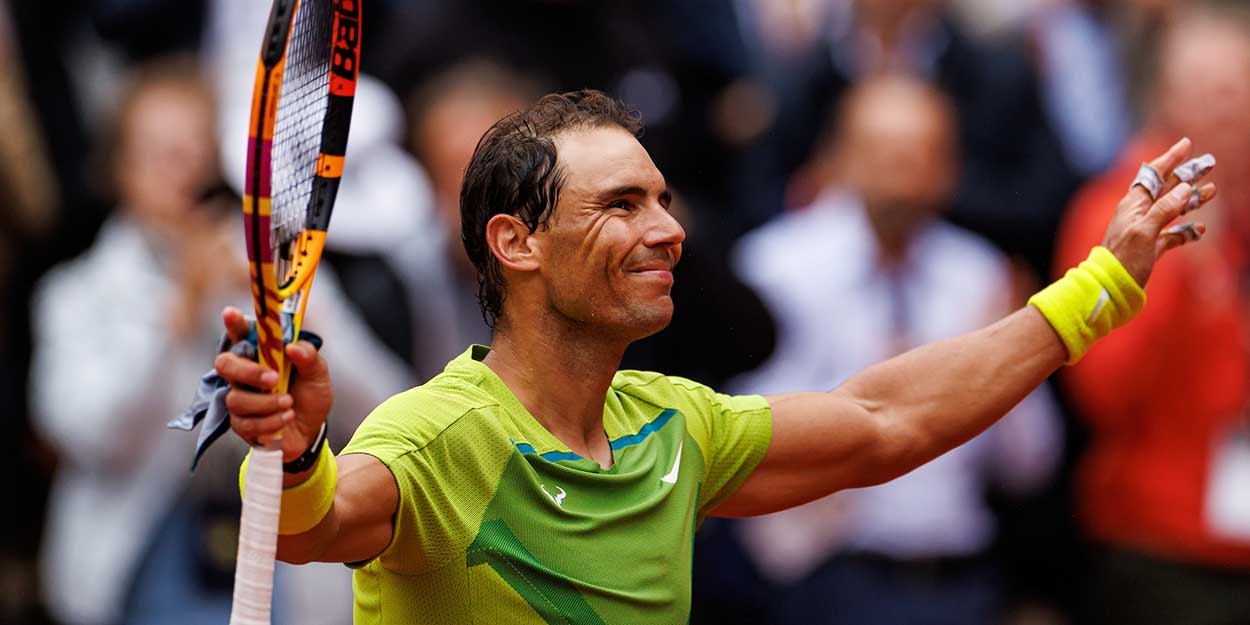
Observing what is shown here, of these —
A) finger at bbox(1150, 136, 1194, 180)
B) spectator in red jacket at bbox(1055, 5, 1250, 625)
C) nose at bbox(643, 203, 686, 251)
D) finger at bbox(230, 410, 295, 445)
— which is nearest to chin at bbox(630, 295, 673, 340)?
nose at bbox(643, 203, 686, 251)

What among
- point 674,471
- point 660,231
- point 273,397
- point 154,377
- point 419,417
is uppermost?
point 660,231

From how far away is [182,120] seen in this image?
770 centimetres

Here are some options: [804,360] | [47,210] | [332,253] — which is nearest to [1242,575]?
[804,360]

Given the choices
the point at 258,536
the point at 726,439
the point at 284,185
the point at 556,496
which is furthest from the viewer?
the point at 726,439

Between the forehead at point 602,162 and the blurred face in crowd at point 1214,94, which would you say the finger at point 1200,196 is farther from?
the blurred face in crowd at point 1214,94

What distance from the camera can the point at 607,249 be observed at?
14.3ft

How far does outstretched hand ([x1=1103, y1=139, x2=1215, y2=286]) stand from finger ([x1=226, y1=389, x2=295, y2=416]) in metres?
2.27

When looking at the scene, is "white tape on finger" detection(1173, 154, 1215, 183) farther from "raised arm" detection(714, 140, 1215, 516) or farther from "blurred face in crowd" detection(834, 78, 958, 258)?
"blurred face in crowd" detection(834, 78, 958, 258)

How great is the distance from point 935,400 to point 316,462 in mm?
1818

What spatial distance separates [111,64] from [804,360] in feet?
11.3

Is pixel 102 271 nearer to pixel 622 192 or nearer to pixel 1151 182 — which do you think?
pixel 622 192

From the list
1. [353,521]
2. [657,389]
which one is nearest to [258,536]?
[353,521]

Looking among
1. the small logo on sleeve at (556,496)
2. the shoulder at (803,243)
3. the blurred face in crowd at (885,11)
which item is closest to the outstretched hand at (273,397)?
the small logo on sleeve at (556,496)

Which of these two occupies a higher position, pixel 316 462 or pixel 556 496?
pixel 316 462
